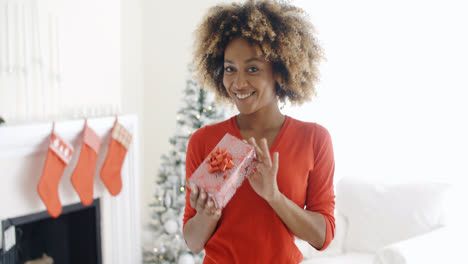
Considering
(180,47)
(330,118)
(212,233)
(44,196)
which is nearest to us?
(212,233)

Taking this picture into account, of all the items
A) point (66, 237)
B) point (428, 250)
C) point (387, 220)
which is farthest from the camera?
point (66, 237)

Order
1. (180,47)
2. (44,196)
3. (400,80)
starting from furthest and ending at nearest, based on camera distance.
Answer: (180,47)
(400,80)
(44,196)

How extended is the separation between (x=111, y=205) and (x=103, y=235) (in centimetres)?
21

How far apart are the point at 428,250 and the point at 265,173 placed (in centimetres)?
138

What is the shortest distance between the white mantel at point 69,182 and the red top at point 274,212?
1.58m

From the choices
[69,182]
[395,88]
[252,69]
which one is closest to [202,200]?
[252,69]

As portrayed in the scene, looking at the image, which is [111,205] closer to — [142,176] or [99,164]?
[99,164]

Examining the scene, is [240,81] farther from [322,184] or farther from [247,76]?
[322,184]

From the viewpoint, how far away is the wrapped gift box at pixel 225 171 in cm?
86

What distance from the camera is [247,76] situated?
94 centimetres

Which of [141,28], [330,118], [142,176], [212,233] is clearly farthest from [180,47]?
[212,233]

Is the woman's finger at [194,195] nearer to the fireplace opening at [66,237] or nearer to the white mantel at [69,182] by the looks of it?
the white mantel at [69,182]

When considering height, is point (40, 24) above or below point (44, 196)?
above

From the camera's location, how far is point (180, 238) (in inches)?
109
